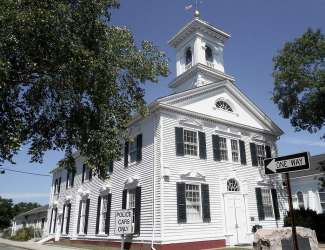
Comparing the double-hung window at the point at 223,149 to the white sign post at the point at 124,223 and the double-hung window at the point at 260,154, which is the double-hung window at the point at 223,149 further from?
the white sign post at the point at 124,223

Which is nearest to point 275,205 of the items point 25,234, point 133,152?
point 133,152

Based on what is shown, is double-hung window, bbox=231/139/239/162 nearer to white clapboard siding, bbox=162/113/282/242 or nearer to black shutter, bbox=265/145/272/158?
white clapboard siding, bbox=162/113/282/242

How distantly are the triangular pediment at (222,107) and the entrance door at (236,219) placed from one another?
5.09 meters

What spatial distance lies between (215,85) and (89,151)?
1198cm

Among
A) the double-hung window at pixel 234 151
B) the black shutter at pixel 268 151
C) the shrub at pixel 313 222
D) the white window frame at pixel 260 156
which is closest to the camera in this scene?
the shrub at pixel 313 222

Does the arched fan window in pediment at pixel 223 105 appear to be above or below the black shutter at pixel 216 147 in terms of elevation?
above

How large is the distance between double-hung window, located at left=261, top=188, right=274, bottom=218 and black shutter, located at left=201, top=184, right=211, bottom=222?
17.1 ft

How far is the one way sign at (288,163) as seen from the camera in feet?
18.5

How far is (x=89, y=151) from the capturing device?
42.1 feet

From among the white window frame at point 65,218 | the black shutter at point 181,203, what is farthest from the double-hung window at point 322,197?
the white window frame at point 65,218

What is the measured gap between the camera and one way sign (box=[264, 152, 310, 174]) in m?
5.64

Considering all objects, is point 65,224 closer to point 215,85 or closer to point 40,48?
point 215,85

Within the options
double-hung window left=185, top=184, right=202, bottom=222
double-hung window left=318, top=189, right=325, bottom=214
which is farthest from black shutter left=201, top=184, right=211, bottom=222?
double-hung window left=318, top=189, right=325, bottom=214

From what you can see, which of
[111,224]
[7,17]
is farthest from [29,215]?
[7,17]
